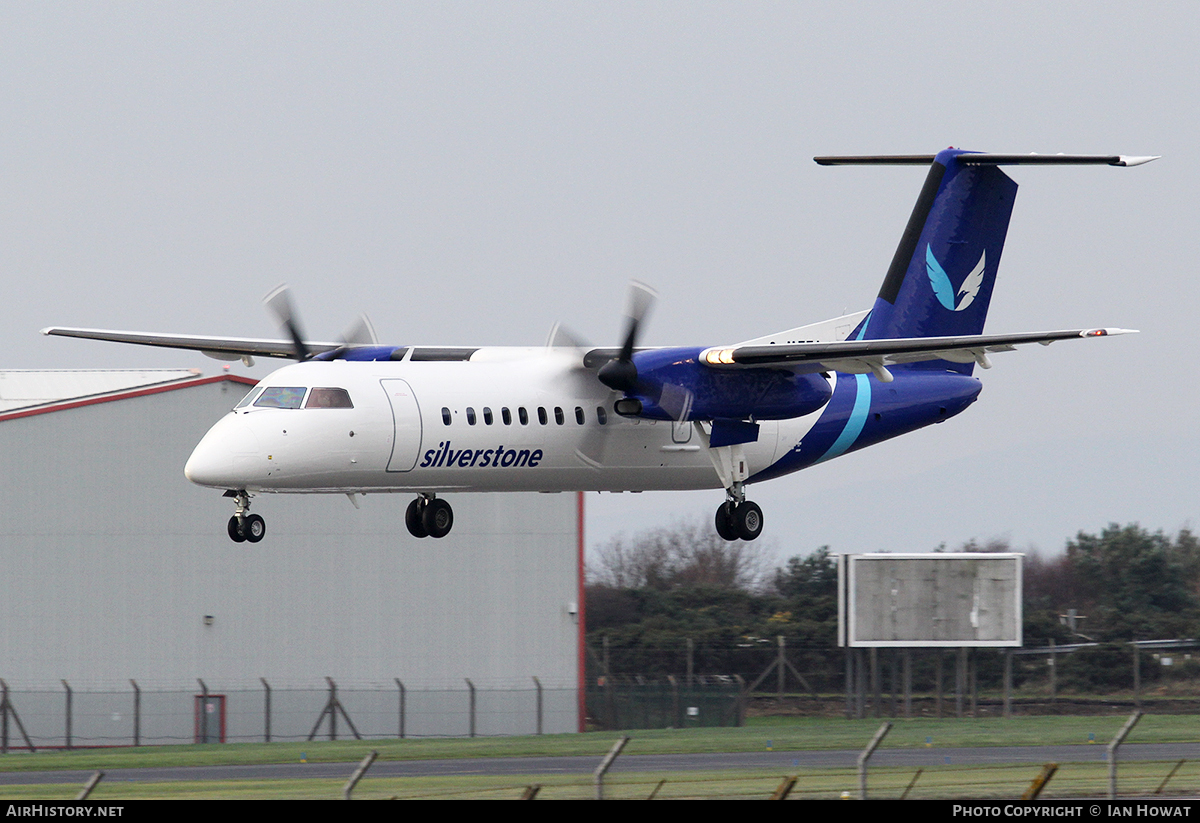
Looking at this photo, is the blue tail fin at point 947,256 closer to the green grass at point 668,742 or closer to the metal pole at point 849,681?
the green grass at point 668,742

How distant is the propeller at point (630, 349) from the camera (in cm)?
2870

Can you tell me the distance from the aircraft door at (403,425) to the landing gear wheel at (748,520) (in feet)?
22.3

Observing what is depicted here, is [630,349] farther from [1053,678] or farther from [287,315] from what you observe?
[1053,678]

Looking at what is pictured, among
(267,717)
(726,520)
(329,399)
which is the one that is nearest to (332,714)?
(267,717)

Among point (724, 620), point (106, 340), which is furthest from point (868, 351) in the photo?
point (724, 620)

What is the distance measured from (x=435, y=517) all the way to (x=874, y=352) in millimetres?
7955

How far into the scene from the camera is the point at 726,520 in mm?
31000

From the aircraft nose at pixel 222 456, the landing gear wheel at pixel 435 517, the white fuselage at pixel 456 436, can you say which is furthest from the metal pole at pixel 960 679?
the aircraft nose at pixel 222 456

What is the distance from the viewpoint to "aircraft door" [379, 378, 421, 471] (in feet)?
87.2

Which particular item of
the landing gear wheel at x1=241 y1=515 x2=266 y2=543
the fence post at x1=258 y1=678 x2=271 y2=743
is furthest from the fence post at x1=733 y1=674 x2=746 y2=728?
the landing gear wheel at x1=241 y1=515 x2=266 y2=543

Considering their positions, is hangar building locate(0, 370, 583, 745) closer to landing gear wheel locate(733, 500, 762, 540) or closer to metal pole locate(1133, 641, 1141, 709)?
landing gear wheel locate(733, 500, 762, 540)

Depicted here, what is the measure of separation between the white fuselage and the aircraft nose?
0.05 ft

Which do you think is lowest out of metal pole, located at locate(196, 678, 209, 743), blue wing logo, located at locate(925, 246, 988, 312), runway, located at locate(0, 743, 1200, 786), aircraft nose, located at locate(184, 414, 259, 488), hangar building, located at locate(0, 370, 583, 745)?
metal pole, located at locate(196, 678, 209, 743)

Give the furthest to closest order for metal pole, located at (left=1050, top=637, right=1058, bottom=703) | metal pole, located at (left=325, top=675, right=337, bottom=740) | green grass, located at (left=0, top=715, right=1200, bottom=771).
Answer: metal pole, located at (left=1050, top=637, right=1058, bottom=703) → metal pole, located at (left=325, top=675, right=337, bottom=740) → green grass, located at (left=0, top=715, right=1200, bottom=771)
